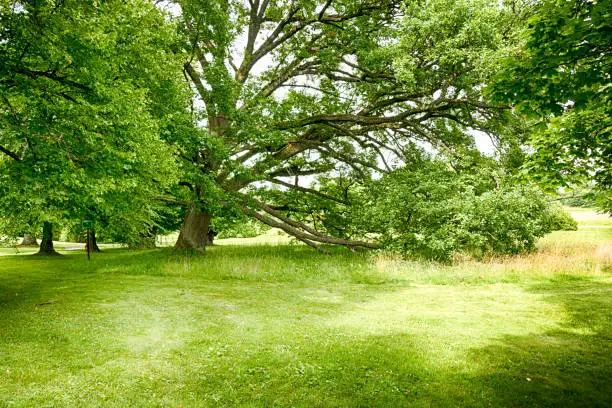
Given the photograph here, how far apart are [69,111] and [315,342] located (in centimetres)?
788

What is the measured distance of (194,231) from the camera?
69.9 ft

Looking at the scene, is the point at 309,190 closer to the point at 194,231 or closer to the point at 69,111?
the point at 194,231

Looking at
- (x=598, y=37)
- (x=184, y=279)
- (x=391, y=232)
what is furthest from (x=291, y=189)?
(x=598, y=37)

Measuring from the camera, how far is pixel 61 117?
8727 millimetres

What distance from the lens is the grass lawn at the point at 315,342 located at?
4898 mm

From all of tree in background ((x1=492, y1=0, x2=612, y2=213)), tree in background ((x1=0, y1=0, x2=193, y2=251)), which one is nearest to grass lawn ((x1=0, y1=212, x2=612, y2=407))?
tree in background ((x1=0, y1=0, x2=193, y2=251))

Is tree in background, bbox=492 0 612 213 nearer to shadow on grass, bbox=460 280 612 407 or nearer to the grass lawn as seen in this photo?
shadow on grass, bbox=460 280 612 407

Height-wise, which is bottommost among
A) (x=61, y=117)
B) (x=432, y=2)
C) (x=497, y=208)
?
(x=497, y=208)

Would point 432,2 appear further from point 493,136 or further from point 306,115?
point 306,115

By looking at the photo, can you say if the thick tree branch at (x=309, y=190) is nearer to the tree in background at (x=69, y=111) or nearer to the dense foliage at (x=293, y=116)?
the dense foliage at (x=293, y=116)

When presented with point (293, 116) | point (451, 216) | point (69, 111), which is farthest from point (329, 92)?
point (69, 111)

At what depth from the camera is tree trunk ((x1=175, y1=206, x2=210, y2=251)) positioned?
21.1 m

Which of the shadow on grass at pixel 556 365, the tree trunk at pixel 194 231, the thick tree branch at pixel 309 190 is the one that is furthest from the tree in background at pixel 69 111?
the thick tree branch at pixel 309 190

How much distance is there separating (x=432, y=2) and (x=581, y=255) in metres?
12.4
